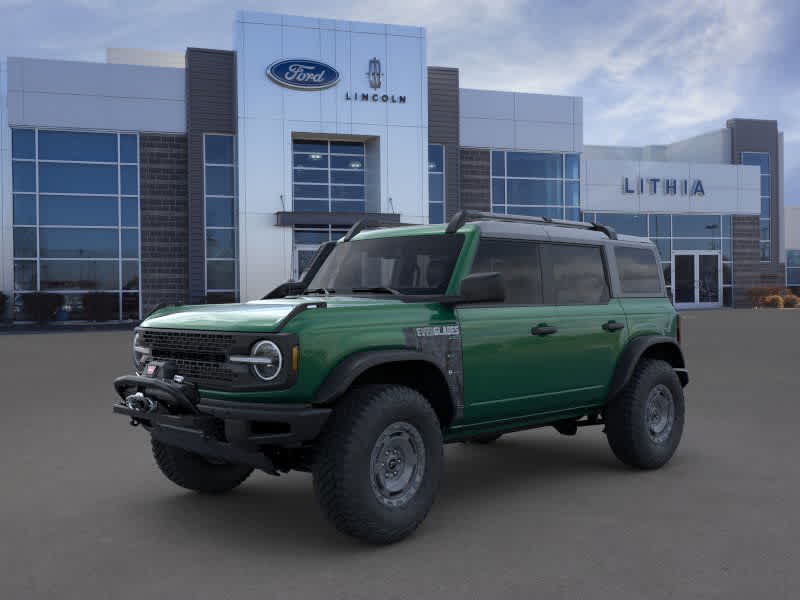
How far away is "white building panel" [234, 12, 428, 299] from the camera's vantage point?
30.0 meters

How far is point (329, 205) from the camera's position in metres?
31.4

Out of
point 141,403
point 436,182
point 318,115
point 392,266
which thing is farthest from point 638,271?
point 436,182

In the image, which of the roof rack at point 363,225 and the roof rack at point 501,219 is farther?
the roof rack at point 363,225

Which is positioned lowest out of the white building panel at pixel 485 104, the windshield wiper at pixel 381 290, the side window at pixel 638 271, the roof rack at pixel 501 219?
the windshield wiper at pixel 381 290

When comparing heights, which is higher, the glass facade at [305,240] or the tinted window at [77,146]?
the tinted window at [77,146]

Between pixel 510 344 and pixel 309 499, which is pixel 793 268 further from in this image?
pixel 309 499

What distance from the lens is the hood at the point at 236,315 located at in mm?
4602

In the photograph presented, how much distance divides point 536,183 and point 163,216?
52.5 ft

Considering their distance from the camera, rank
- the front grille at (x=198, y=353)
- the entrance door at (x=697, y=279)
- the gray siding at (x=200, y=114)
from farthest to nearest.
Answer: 1. the entrance door at (x=697, y=279)
2. the gray siding at (x=200, y=114)
3. the front grille at (x=198, y=353)

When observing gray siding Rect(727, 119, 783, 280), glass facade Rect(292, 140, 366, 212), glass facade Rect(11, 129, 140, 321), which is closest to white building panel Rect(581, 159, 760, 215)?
gray siding Rect(727, 119, 783, 280)

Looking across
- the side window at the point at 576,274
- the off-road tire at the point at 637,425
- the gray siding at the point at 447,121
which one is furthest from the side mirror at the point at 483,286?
the gray siding at the point at 447,121

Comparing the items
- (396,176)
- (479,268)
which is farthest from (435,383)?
(396,176)

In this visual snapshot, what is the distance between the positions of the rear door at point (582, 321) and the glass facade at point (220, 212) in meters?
25.3

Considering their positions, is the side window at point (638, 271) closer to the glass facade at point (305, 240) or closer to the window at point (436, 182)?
the glass facade at point (305, 240)
